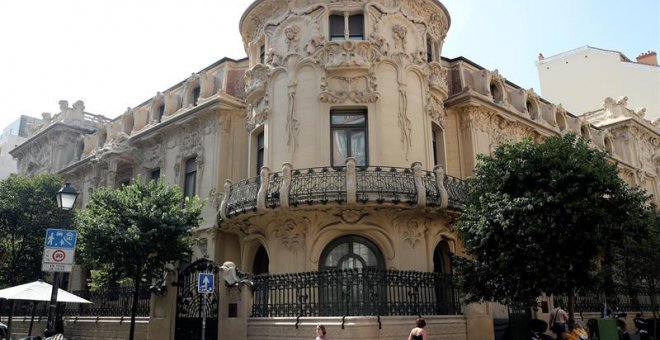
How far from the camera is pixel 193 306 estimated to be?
17000 mm

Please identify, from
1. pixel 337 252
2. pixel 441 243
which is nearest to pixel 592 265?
pixel 441 243

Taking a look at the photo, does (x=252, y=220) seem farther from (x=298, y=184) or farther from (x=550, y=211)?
(x=550, y=211)

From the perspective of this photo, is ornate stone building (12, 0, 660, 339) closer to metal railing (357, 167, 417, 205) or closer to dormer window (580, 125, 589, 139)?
metal railing (357, 167, 417, 205)

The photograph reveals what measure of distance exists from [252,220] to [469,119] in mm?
9601

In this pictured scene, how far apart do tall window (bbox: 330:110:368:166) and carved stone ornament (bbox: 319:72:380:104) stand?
1.69ft

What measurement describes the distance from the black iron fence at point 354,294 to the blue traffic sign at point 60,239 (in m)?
5.37

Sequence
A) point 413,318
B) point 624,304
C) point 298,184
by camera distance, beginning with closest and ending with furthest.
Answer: point 413,318, point 298,184, point 624,304

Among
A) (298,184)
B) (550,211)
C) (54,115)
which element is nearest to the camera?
(550,211)

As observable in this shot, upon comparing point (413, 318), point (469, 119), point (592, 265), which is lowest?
point (413, 318)

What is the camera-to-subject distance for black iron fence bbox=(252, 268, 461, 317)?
13992 millimetres

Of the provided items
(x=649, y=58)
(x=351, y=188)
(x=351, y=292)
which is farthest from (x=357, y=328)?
(x=649, y=58)

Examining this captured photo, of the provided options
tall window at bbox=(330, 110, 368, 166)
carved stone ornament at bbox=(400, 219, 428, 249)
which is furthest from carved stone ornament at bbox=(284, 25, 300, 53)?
carved stone ornament at bbox=(400, 219, 428, 249)

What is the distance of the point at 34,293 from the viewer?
14.8m

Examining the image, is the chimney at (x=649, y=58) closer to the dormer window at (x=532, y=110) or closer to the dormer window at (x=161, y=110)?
the dormer window at (x=532, y=110)
